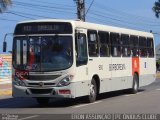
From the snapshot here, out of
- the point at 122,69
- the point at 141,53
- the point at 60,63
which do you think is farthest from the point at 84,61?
the point at 141,53

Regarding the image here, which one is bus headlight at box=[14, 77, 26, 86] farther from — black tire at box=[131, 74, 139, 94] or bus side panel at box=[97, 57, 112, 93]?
black tire at box=[131, 74, 139, 94]

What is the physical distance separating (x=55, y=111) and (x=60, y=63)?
1.90 metres

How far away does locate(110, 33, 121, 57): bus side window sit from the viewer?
22.7m

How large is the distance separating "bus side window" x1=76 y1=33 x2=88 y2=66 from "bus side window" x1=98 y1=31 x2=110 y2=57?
182 centimetres

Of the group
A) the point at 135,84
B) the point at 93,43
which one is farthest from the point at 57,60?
the point at 135,84

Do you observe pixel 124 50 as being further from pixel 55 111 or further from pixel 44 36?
pixel 55 111

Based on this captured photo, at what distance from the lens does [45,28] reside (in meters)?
18.9

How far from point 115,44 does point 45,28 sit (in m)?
4.96

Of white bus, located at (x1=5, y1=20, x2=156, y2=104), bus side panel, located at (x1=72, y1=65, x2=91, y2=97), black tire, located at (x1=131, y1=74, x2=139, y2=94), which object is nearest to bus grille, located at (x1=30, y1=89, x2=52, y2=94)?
white bus, located at (x1=5, y1=20, x2=156, y2=104)

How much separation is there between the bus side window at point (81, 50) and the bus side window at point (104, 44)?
1819 mm

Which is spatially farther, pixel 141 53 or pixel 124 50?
pixel 141 53

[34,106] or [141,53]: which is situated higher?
[141,53]

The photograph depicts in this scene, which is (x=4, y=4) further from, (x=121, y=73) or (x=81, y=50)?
(x=81, y=50)

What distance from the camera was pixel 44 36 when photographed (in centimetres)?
1883
